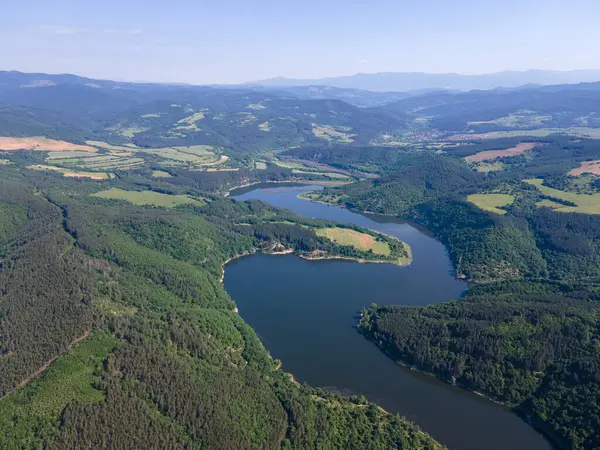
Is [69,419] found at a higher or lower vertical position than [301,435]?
higher

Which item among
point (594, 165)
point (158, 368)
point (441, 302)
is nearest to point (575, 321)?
point (441, 302)

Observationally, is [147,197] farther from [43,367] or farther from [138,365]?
[138,365]

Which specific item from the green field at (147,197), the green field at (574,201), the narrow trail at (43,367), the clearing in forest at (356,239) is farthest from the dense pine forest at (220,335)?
the green field at (147,197)

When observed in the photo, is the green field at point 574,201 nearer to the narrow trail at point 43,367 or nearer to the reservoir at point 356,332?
the reservoir at point 356,332

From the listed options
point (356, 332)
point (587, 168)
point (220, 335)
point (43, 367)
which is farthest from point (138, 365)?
point (587, 168)

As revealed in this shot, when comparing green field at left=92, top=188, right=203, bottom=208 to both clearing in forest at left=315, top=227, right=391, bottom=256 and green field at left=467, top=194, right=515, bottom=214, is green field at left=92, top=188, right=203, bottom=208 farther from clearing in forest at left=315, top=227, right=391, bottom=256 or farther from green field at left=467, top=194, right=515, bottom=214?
green field at left=467, top=194, right=515, bottom=214

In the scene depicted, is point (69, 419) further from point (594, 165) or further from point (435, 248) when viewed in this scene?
point (594, 165)
